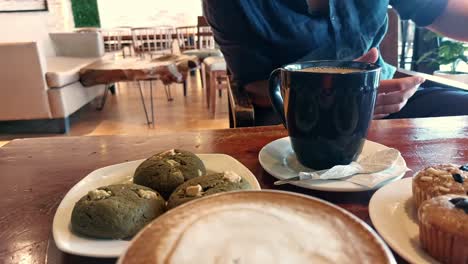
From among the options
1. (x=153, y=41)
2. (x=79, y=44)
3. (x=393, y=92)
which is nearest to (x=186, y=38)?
(x=153, y=41)

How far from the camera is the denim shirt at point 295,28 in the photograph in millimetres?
908

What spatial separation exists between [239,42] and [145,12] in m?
5.43

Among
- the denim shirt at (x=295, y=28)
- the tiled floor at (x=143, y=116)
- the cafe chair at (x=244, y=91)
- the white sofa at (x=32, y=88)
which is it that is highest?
the denim shirt at (x=295, y=28)

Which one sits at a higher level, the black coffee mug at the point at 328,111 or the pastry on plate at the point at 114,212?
the black coffee mug at the point at 328,111

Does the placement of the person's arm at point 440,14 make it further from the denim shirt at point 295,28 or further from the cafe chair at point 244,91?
the cafe chair at point 244,91

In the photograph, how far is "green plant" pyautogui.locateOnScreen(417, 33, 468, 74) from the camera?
8.10 feet

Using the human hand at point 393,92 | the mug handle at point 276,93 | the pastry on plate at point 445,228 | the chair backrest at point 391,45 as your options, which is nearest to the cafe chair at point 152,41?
the chair backrest at point 391,45

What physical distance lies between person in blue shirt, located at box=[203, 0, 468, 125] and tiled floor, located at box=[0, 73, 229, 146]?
1568 mm

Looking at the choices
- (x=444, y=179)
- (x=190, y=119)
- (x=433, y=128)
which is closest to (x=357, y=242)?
(x=444, y=179)

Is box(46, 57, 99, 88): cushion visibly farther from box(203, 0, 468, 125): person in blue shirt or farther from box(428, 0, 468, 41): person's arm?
box(428, 0, 468, 41): person's arm

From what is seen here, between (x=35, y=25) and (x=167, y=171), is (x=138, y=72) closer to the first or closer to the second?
(x=167, y=171)

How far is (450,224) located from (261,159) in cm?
25

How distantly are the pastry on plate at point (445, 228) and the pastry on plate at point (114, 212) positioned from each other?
0.24 m

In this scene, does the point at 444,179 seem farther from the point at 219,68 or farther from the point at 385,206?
the point at 219,68
